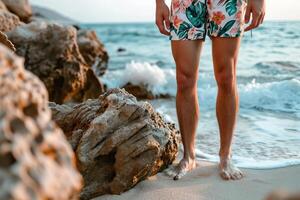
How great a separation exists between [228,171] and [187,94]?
2.00ft

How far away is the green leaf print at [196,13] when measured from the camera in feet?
10.3

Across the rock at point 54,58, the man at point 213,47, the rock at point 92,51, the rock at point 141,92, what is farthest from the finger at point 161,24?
the rock at point 92,51

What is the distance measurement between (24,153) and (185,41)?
Result: 7.58ft

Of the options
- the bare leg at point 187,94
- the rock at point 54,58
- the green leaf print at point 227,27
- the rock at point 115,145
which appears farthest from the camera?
the rock at point 54,58

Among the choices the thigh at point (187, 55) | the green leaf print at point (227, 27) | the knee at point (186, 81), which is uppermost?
the green leaf print at point (227, 27)

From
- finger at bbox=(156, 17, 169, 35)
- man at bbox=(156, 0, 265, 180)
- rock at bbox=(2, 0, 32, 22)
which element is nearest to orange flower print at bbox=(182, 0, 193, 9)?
man at bbox=(156, 0, 265, 180)

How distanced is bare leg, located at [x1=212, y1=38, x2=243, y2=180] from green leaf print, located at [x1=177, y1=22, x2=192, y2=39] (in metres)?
0.19

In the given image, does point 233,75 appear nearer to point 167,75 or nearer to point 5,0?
point 167,75

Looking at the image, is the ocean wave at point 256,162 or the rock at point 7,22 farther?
the rock at point 7,22

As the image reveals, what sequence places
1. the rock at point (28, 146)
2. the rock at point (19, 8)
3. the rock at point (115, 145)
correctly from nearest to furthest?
the rock at point (28, 146) < the rock at point (115, 145) < the rock at point (19, 8)

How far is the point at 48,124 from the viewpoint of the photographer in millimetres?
1078

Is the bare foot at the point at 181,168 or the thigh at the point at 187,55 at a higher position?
the thigh at the point at 187,55

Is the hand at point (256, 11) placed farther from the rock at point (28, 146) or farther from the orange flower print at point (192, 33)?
the rock at point (28, 146)

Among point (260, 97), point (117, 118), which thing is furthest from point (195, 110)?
point (260, 97)
